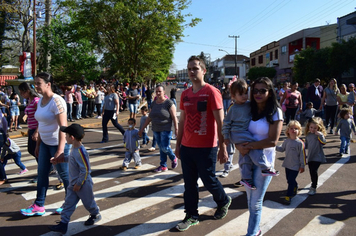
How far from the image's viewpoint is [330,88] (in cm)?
1050

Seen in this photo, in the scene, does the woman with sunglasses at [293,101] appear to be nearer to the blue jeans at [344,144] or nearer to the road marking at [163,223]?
the blue jeans at [344,144]

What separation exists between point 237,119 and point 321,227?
1953 mm

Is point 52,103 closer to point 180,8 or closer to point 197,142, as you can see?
point 197,142

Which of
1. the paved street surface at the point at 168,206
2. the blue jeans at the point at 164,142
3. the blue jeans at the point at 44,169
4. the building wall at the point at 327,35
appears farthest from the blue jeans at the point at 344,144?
the building wall at the point at 327,35

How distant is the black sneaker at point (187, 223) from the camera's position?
149 inches

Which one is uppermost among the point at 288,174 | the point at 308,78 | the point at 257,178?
the point at 308,78

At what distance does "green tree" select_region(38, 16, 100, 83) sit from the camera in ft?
93.2

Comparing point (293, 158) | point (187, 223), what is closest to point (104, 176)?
point (187, 223)

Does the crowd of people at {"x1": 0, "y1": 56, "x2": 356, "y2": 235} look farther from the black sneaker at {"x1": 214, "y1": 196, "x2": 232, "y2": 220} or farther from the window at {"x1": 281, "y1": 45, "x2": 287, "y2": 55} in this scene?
the window at {"x1": 281, "y1": 45, "x2": 287, "y2": 55}

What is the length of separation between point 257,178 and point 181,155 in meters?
1.07

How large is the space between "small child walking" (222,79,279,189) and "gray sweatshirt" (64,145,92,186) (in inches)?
71.2

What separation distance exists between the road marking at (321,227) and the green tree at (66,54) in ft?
89.7

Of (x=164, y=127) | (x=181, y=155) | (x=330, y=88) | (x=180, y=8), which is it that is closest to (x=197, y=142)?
(x=181, y=155)

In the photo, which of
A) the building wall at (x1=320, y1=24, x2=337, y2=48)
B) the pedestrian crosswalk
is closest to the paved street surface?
the pedestrian crosswalk
